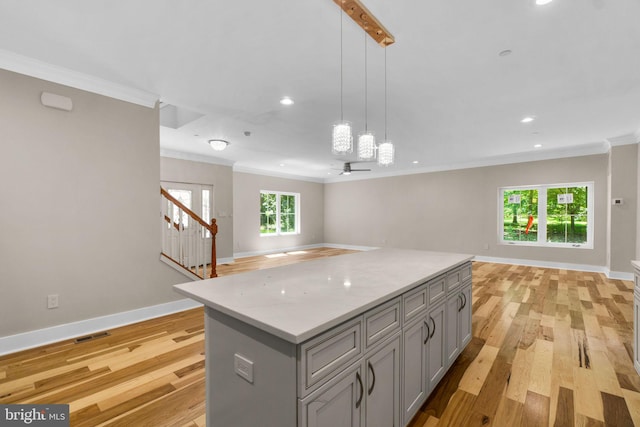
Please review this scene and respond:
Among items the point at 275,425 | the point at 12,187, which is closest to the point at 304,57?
the point at 275,425

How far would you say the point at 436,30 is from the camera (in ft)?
6.82

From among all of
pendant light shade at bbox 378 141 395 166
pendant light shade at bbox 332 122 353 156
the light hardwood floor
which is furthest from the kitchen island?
pendant light shade at bbox 378 141 395 166

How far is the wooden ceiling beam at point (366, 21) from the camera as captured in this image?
64.4 inches

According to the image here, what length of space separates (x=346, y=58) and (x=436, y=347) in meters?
2.40

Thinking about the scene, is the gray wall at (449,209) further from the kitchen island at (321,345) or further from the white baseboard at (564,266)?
the kitchen island at (321,345)

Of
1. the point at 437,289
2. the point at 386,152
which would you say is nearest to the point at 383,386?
the point at 437,289

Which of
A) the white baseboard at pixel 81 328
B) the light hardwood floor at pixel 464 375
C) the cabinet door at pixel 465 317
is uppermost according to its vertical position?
the cabinet door at pixel 465 317

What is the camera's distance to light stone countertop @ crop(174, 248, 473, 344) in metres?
1.06

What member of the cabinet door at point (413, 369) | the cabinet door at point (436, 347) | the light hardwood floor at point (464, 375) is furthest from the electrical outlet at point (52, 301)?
Answer: the cabinet door at point (436, 347)

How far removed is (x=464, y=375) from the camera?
2.21m

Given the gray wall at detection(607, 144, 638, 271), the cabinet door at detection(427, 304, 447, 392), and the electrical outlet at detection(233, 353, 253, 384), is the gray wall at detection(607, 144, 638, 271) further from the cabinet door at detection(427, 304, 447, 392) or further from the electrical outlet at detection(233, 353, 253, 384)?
the electrical outlet at detection(233, 353, 253, 384)

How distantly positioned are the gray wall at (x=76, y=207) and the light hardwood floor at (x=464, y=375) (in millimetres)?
420

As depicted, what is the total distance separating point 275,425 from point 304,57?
2.56 metres

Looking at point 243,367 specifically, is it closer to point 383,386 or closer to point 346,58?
point 383,386
